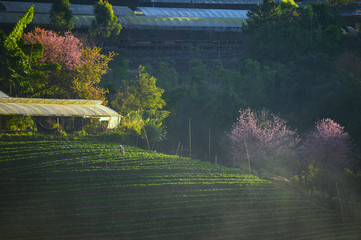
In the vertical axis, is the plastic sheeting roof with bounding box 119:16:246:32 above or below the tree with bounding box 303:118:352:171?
above

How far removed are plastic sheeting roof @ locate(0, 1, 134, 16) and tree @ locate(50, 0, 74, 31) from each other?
9162mm

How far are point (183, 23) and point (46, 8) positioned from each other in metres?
20.9

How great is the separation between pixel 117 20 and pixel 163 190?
143ft

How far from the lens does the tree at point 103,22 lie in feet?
275

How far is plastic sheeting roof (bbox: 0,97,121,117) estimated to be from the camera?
5678cm

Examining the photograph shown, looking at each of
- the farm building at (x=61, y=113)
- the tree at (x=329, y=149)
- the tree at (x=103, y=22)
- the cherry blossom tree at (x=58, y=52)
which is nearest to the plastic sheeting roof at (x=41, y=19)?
the tree at (x=103, y=22)

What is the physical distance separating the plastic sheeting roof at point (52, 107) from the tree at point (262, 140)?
14.3 m

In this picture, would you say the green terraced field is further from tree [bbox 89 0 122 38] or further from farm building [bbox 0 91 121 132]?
tree [bbox 89 0 122 38]

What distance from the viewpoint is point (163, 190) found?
46.9 metres

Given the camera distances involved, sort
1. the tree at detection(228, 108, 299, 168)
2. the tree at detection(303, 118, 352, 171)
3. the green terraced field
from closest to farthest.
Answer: the green terraced field → the tree at detection(303, 118, 352, 171) → the tree at detection(228, 108, 299, 168)

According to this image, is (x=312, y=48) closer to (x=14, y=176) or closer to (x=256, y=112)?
(x=256, y=112)

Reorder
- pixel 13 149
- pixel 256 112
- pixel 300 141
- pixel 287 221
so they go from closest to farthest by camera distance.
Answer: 1. pixel 287 221
2. pixel 13 149
3. pixel 300 141
4. pixel 256 112

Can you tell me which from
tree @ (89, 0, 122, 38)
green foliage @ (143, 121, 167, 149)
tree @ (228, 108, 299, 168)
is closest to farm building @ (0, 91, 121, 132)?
green foliage @ (143, 121, 167, 149)

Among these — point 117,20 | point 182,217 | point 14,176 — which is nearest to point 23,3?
point 117,20
